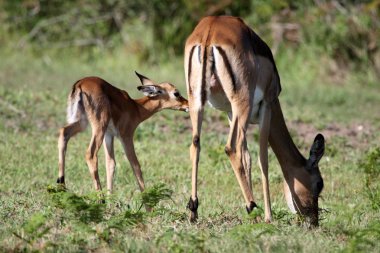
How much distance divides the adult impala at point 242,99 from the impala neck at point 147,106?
1800 mm

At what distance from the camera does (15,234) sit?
235 inches

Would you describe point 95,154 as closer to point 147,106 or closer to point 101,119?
point 101,119

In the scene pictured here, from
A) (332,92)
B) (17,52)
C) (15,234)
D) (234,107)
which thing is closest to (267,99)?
(234,107)

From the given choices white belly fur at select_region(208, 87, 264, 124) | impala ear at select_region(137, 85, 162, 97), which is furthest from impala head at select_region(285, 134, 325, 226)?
impala ear at select_region(137, 85, 162, 97)

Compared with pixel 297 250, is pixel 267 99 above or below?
above

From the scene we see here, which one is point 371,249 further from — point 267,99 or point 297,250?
point 267,99

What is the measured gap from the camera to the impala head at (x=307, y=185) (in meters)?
8.16

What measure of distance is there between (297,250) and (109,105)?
3.61 m

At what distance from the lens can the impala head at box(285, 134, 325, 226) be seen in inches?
321

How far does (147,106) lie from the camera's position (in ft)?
32.6

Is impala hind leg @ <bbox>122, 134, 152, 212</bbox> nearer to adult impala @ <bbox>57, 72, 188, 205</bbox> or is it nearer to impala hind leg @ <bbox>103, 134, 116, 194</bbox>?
adult impala @ <bbox>57, 72, 188, 205</bbox>

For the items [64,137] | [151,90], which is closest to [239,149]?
[64,137]

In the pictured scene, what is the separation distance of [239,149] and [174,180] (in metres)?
2.51

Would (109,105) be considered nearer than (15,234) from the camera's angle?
No
